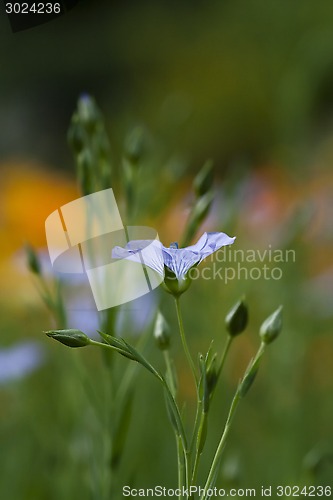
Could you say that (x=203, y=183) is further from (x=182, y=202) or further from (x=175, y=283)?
(x=182, y=202)

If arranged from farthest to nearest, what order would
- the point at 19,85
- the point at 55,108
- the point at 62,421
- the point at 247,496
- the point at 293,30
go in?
1. the point at 293,30
2. the point at 55,108
3. the point at 19,85
4. the point at 62,421
5. the point at 247,496

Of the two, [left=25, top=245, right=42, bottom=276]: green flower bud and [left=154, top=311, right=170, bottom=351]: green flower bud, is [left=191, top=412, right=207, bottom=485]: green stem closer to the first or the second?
[left=154, top=311, right=170, bottom=351]: green flower bud

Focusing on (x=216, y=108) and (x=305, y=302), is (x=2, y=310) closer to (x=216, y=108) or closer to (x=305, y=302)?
(x=305, y=302)

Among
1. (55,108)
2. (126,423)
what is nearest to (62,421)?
(126,423)

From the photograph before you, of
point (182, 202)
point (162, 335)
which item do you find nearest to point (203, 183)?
point (162, 335)

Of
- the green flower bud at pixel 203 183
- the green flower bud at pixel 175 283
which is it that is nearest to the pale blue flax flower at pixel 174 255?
the green flower bud at pixel 175 283

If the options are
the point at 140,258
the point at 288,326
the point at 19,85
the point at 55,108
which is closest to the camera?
the point at 140,258
